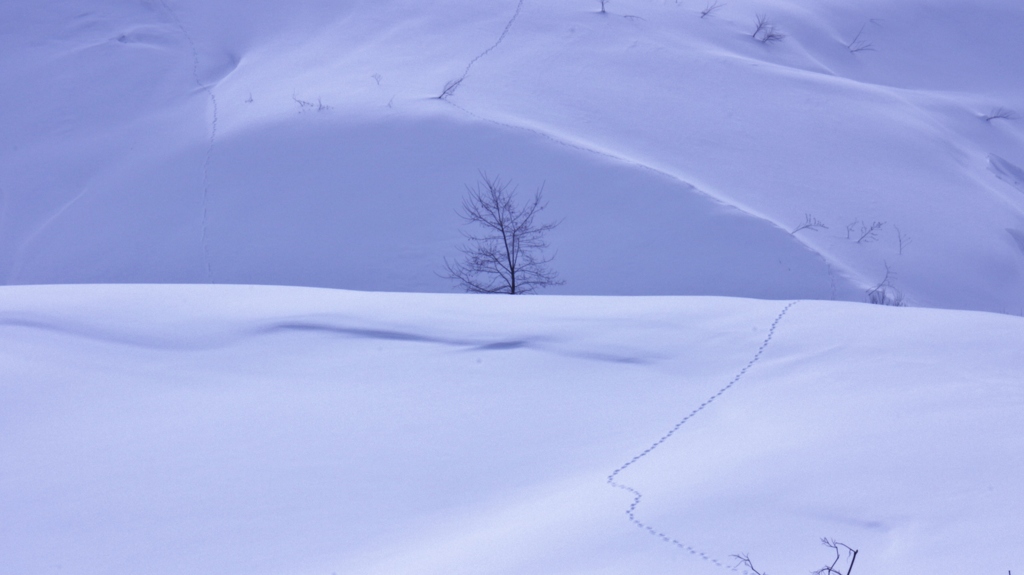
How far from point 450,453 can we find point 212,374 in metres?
1.54

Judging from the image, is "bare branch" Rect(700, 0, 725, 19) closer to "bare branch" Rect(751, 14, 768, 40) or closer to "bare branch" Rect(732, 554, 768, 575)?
"bare branch" Rect(751, 14, 768, 40)

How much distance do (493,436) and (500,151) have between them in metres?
10.6

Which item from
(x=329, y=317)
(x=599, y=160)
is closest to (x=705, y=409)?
(x=329, y=317)

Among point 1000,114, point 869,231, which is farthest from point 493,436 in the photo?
point 1000,114

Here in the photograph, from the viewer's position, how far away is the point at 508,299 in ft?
19.6

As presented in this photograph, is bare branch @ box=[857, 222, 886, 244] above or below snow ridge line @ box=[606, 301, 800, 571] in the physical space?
above

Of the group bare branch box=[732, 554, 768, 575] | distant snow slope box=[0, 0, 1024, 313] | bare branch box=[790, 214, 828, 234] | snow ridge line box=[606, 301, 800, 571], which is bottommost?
bare branch box=[732, 554, 768, 575]

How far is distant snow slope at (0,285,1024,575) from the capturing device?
3.02 metres

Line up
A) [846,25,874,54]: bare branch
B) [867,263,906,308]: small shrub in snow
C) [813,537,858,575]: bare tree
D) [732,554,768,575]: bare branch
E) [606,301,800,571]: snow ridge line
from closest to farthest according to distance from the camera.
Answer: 1. [813,537,858,575]: bare tree
2. [732,554,768,575]: bare branch
3. [606,301,800,571]: snow ridge line
4. [867,263,906,308]: small shrub in snow
5. [846,25,874,54]: bare branch

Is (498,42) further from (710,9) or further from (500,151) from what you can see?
(710,9)

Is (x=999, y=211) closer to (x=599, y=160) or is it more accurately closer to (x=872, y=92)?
(x=872, y=92)

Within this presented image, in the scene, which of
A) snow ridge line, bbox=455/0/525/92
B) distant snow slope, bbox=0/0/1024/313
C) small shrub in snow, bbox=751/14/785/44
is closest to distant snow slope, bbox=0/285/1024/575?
distant snow slope, bbox=0/0/1024/313

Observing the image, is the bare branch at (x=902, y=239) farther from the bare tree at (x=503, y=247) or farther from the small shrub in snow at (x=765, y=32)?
the small shrub in snow at (x=765, y=32)

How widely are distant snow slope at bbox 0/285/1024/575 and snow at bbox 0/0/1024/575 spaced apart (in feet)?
0.06
